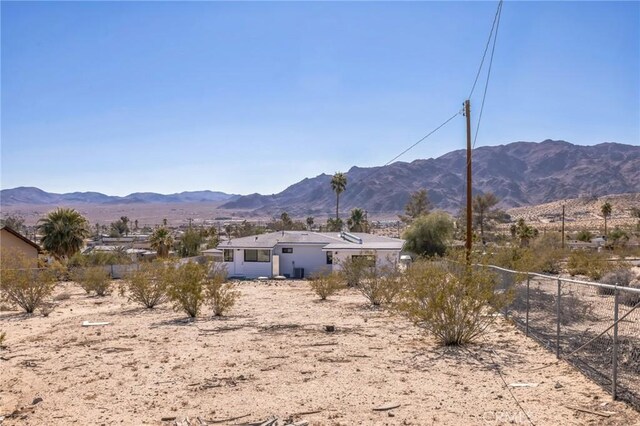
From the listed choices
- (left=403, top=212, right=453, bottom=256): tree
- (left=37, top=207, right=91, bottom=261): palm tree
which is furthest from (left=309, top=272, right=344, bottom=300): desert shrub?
(left=37, top=207, right=91, bottom=261): palm tree

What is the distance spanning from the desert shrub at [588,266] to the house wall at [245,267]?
2198cm

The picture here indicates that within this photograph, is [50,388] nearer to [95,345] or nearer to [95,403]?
[95,403]

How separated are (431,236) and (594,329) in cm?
4219

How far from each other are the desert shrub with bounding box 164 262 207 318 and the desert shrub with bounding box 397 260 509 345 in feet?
28.8

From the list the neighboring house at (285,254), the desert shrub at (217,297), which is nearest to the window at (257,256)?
the neighboring house at (285,254)

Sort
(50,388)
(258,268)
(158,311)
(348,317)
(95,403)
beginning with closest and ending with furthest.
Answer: (95,403)
(50,388)
(348,317)
(158,311)
(258,268)

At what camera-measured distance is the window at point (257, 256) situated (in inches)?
1874

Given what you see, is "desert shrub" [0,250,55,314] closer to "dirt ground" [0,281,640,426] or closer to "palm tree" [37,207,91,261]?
"dirt ground" [0,281,640,426]

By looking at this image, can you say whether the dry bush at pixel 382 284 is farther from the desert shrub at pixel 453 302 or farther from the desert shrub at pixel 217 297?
the desert shrub at pixel 453 302

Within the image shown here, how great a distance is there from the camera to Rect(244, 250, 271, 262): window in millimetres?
47594

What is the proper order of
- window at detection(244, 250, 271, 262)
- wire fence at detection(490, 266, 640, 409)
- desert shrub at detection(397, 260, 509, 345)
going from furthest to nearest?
window at detection(244, 250, 271, 262) → desert shrub at detection(397, 260, 509, 345) → wire fence at detection(490, 266, 640, 409)

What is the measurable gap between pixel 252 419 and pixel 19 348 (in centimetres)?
933

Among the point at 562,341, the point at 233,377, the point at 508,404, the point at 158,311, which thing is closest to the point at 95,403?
the point at 233,377

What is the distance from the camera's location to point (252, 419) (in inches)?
356
